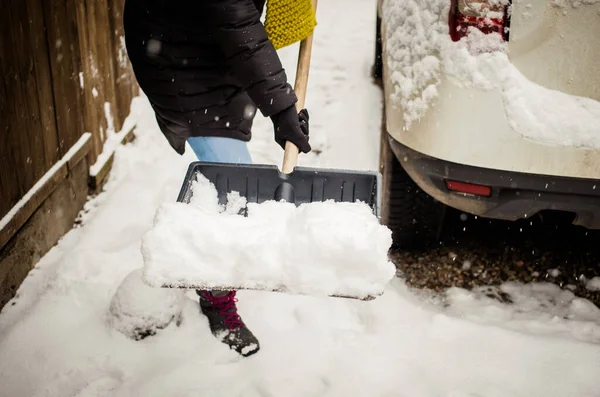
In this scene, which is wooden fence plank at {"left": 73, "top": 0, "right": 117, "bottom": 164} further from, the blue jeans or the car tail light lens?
the car tail light lens

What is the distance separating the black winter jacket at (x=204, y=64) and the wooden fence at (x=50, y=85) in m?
0.73

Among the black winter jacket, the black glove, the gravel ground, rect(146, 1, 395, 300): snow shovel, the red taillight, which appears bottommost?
the gravel ground

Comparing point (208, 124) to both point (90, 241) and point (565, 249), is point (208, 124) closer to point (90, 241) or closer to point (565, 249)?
point (90, 241)

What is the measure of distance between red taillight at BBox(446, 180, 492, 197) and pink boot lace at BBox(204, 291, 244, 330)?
0.97 m

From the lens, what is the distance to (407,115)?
2176 mm

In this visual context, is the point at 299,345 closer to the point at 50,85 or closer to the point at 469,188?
the point at 469,188

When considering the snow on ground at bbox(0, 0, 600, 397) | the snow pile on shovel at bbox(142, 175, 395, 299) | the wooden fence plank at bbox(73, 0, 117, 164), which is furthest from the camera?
the wooden fence plank at bbox(73, 0, 117, 164)

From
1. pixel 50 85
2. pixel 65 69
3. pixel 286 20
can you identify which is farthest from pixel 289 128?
pixel 65 69

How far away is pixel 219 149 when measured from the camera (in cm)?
213

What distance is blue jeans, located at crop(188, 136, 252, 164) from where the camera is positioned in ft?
6.94

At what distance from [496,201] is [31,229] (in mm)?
2081

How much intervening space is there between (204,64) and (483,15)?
981 millimetres

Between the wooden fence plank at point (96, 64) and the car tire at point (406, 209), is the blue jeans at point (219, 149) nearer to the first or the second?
the car tire at point (406, 209)

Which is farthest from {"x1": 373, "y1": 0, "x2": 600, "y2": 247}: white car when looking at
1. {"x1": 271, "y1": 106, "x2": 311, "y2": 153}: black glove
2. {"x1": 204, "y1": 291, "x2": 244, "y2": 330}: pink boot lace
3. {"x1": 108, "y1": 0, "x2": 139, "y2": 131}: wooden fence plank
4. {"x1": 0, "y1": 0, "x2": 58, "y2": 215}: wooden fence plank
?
{"x1": 108, "y1": 0, "x2": 139, "y2": 131}: wooden fence plank
